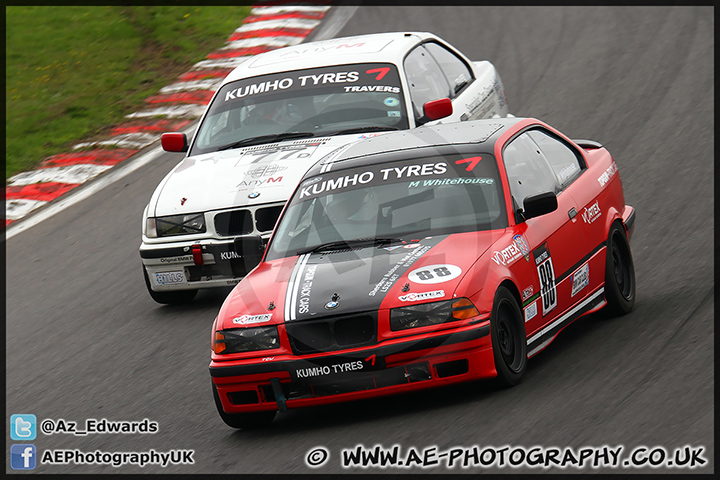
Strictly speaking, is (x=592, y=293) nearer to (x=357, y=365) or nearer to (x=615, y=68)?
(x=357, y=365)

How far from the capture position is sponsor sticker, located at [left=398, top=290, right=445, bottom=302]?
223 inches

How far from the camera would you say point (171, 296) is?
29.2ft

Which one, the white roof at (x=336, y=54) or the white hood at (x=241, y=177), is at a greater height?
the white roof at (x=336, y=54)

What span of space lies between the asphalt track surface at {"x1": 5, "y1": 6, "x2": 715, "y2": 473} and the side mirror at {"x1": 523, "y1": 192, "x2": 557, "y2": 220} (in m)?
0.87

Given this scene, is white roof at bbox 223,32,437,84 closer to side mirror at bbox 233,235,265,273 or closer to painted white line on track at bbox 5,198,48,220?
side mirror at bbox 233,235,265,273

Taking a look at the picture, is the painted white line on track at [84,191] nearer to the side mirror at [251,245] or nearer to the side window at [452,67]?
the side window at [452,67]

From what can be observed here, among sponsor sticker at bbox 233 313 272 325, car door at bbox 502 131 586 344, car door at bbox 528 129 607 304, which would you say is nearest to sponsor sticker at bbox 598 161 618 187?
car door at bbox 528 129 607 304

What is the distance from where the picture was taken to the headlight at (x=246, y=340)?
5812 mm

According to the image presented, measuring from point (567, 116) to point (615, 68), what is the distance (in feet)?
5.80

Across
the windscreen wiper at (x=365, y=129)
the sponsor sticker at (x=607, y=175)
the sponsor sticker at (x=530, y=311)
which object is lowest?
the windscreen wiper at (x=365, y=129)

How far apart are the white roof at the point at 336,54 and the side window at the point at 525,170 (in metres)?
2.93

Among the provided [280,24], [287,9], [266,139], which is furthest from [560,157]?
[287,9]

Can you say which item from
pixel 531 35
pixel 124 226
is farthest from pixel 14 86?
pixel 531 35

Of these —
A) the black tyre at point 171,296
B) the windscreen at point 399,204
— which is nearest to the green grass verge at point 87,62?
the black tyre at point 171,296
